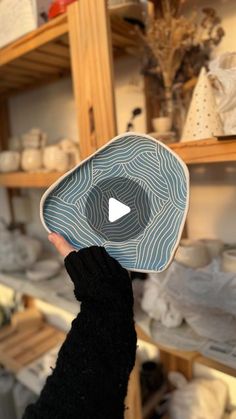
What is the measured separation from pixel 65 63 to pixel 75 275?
32.5 inches

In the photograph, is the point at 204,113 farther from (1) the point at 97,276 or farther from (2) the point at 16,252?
(2) the point at 16,252

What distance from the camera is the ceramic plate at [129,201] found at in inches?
16.9

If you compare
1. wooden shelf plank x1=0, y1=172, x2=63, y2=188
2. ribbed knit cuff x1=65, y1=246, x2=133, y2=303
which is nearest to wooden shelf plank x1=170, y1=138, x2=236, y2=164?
ribbed knit cuff x1=65, y1=246, x2=133, y2=303

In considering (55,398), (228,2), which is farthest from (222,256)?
(228,2)

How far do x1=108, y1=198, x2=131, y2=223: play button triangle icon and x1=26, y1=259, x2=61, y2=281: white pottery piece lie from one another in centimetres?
68

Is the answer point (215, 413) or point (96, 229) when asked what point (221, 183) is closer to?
point (96, 229)

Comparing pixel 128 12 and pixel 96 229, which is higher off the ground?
pixel 128 12

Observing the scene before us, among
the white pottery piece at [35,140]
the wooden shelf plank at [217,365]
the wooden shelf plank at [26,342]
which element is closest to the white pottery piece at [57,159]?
the white pottery piece at [35,140]

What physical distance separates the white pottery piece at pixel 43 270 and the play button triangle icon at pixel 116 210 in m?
0.68

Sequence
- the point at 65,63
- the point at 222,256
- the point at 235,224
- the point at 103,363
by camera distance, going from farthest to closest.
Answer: the point at 65,63, the point at 235,224, the point at 222,256, the point at 103,363

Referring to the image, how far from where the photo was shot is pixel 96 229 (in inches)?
19.0

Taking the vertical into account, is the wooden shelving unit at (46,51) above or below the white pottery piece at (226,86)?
above

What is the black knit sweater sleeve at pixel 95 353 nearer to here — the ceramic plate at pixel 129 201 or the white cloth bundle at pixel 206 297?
the ceramic plate at pixel 129 201

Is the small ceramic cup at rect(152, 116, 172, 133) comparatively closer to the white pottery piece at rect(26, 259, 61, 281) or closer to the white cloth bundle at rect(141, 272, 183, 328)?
the white cloth bundle at rect(141, 272, 183, 328)
